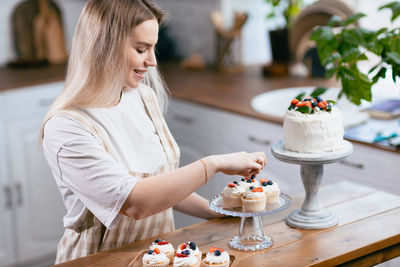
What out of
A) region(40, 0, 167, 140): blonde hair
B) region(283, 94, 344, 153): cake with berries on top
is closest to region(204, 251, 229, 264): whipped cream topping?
region(283, 94, 344, 153): cake with berries on top

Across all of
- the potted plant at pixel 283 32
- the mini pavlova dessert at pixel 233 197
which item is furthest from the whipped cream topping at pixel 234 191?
the potted plant at pixel 283 32

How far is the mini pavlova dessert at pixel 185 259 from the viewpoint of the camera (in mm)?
1335

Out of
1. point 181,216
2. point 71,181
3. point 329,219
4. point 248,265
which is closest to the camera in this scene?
point 248,265

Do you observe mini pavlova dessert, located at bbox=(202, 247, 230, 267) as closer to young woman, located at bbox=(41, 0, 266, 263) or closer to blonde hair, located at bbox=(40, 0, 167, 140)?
young woman, located at bbox=(41, 0, 266, 263)

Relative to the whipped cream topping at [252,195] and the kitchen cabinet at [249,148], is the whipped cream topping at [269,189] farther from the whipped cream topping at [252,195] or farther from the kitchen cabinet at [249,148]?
the kitchen cabinet at [249,148]

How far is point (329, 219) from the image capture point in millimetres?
1626

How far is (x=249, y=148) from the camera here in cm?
275

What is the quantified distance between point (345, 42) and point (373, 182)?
645mm

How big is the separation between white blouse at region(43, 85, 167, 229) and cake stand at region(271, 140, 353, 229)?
415mm

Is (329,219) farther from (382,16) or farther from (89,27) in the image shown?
(382,16)

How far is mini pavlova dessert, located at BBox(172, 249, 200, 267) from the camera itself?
4.38 feet

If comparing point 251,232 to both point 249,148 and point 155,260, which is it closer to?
point 155,260

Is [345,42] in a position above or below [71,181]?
above

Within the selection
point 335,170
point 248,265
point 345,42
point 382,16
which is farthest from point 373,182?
point 382,16
